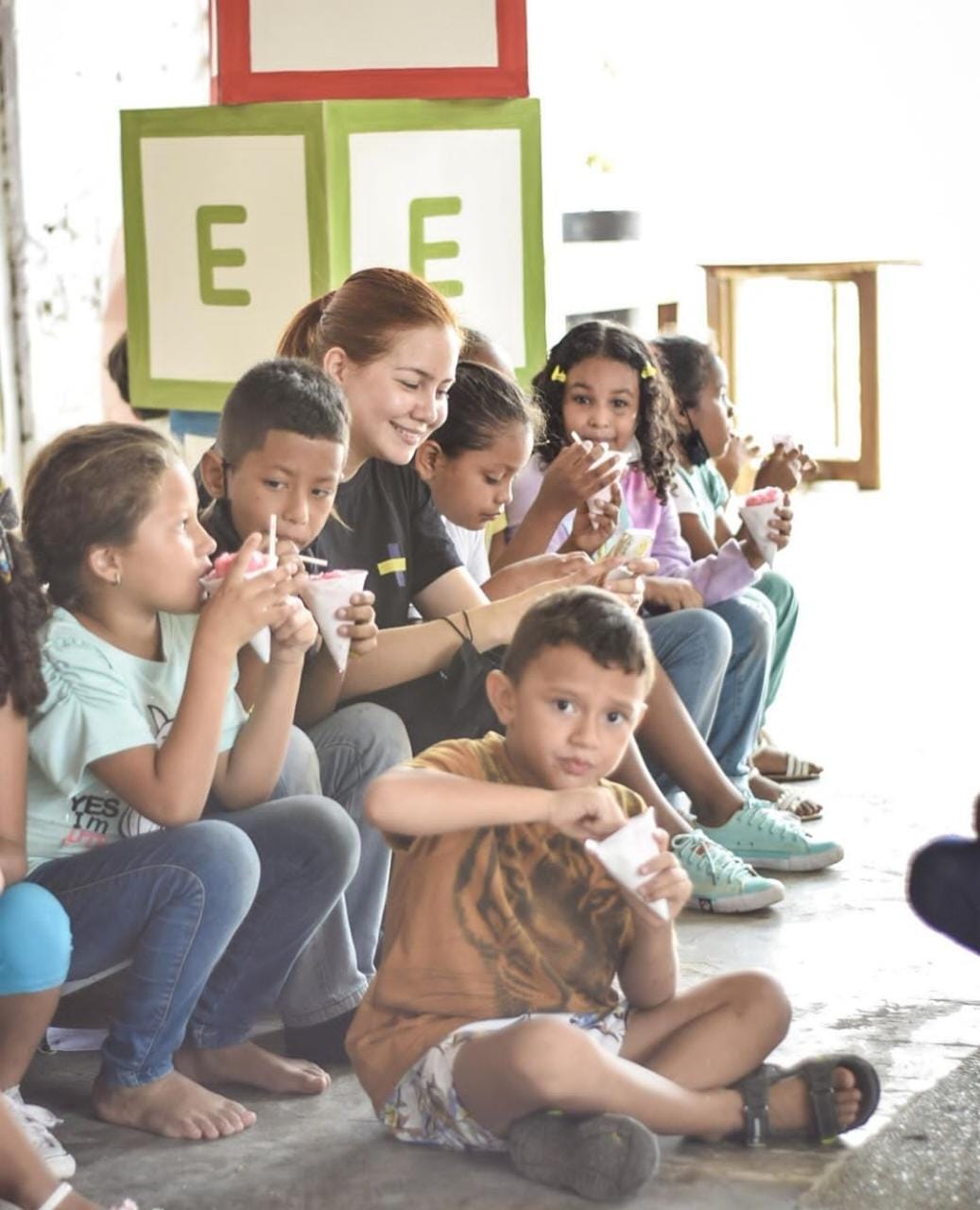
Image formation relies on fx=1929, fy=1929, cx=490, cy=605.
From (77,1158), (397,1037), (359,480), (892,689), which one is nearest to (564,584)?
(359,480)

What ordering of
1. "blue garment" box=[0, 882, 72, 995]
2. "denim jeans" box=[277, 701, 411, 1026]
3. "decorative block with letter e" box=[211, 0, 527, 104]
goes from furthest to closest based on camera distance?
"decorative block with letter e" box=[211, 0, 527, 104], "denim jeans" box=[277, 701, 411, 1026], "blue garment" box=[0, 882, 72, 995]

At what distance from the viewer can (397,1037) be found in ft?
7.49

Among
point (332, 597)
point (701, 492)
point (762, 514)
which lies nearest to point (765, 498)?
point (762, 514)

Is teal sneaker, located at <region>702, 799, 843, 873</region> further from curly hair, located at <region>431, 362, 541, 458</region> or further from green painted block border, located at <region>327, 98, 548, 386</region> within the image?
green painted block border, located at <region>327, 98, 548, 386</region>

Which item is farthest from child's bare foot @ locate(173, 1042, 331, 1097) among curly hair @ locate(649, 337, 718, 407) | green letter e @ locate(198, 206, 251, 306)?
curly hair @ locate(649, 337, 718, 407)

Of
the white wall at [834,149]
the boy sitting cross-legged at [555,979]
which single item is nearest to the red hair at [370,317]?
the boy sitting cross-legged at [555,979]

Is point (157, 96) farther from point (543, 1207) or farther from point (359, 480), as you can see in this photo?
point (543, 1207)

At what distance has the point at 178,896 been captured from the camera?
2.35 meters

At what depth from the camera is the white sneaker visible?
89.1 inches

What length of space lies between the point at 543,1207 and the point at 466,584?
1.15 m

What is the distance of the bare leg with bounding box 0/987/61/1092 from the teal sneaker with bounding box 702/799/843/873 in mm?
1561

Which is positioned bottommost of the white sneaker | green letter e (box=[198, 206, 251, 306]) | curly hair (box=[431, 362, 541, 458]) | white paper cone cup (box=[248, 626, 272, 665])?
the white sneaker

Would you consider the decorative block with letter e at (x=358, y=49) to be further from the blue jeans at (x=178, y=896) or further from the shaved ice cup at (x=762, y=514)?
the blue jeans at (x=178, y=896)

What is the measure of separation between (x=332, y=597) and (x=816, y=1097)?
0.90m
